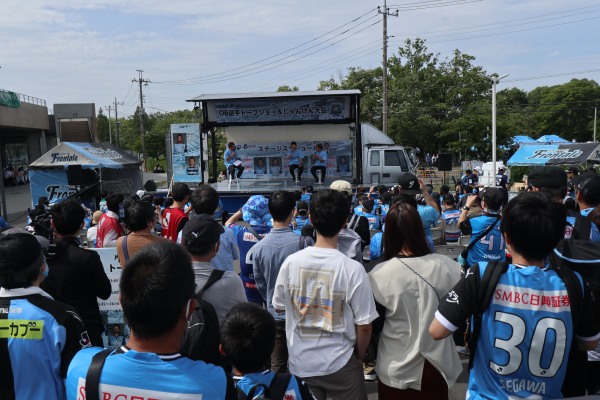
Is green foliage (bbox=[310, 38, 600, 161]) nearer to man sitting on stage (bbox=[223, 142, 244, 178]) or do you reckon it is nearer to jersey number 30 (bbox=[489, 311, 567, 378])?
man sitting on stage (bbox=[223, 142, 244, 178])

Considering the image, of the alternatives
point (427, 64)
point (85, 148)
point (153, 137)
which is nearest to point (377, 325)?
point (85, 148)

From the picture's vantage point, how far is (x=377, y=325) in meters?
2.68

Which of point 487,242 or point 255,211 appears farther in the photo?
point 255,211

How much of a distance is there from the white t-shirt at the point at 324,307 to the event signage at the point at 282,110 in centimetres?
1307

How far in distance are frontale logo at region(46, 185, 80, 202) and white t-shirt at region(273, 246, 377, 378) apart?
14.2m

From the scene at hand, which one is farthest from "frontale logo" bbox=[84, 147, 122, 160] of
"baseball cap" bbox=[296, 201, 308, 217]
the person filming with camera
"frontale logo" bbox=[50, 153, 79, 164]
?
the person filming with camera

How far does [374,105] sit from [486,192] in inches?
1308

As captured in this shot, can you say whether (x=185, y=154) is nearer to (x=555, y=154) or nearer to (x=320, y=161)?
(x=320, y=161)

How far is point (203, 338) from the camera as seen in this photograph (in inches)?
88.6

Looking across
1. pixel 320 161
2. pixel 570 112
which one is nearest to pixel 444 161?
pixel 320 161

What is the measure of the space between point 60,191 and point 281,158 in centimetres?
731

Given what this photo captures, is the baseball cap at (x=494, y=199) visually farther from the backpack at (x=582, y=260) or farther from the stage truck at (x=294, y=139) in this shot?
the stage truck at (x=294, y=139)

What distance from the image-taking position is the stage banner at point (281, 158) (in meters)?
17.2

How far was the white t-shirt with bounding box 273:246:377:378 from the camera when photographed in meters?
2.54
